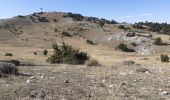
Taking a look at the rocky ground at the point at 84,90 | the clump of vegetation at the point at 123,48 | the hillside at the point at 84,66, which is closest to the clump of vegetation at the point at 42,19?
the hillside at the point at 84,66

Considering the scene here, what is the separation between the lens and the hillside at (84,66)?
13.3 meters

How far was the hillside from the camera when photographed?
13.3 m

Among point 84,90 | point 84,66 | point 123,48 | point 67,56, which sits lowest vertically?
point 123,48

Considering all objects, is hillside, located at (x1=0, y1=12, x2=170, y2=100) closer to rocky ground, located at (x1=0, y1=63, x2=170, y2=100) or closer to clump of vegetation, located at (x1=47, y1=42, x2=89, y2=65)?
rocky ground, located at (x1=0, y1=63, x2=170, y2=100)

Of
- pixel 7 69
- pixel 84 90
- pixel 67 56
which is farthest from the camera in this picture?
pixel 67 56

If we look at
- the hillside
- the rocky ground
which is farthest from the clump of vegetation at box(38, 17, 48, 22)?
the rocky ground

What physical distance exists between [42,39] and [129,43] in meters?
23.5

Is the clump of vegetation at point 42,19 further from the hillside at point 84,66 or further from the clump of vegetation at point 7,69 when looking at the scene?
the clump of vegetation at point 7,69

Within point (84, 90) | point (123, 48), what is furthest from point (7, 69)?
point (123, 48)

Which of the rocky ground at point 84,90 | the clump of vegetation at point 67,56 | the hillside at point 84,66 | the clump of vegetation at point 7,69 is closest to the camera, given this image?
the rocky ground at point 84,90

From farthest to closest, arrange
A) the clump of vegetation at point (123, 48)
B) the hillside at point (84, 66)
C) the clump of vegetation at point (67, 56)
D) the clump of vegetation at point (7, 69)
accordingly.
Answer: the clump of vegetation at point (123, 48) → the clump of vegetation at point (67, 56) → the clump of vegetation at point (7, 69) → the hillside at point (84, 66)

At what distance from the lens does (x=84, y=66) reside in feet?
86.3

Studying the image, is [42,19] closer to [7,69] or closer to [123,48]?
[123,48]

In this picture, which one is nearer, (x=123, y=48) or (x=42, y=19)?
(x=123, y=48)
